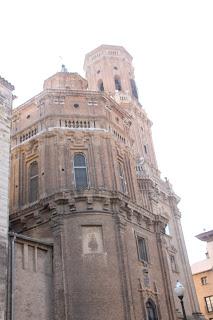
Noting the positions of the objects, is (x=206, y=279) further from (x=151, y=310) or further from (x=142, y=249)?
(x=151, y=310)

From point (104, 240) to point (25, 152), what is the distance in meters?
9.58

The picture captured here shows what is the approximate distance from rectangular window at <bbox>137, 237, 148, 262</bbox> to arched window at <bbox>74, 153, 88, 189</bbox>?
17.3 feet

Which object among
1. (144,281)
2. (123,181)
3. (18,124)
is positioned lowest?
(144,281)

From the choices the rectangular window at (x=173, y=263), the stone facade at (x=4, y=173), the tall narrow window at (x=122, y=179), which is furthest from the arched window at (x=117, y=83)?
the stone facade at (x=4, y=173)

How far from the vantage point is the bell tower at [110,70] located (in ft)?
191

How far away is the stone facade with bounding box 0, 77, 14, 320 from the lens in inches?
758

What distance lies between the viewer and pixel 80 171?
2920 cm

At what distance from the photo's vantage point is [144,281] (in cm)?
2666

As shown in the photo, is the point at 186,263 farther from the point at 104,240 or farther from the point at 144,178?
the point at 104,240

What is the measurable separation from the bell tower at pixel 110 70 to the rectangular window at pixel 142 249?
102 feet

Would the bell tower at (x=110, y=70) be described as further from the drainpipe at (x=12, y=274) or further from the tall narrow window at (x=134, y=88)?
the drainpipe at (x=12, y=274)

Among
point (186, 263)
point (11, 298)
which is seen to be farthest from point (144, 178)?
point (11, 298)

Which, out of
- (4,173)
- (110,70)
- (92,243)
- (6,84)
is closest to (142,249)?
(92,243)

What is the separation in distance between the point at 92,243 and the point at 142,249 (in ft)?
15.5
